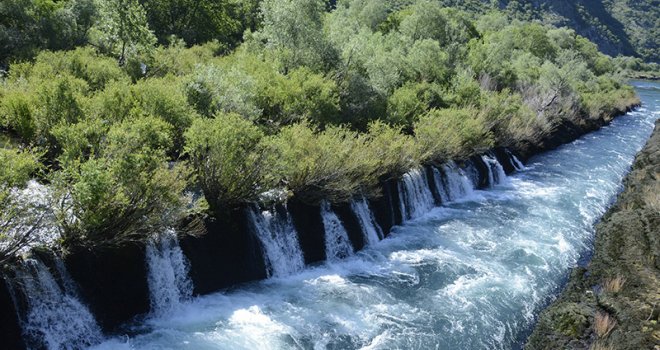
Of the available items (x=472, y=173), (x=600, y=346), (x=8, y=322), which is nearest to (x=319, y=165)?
(x=600, y=346)

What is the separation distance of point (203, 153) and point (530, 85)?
5548cm

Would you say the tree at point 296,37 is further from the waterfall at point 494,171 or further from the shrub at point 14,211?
the shrub at point 14,211

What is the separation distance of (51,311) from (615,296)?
2186 cm

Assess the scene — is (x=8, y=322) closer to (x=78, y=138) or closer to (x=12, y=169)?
(x=12, y=169)

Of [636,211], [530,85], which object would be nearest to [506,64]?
[530,85]

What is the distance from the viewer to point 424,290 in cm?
2436

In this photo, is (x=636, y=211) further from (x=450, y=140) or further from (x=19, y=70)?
(x=19, y=70)

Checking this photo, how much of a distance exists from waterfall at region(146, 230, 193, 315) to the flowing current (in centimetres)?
55

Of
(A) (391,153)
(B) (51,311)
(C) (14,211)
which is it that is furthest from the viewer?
(A) (391,153)

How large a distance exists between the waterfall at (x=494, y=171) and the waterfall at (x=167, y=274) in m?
30.0

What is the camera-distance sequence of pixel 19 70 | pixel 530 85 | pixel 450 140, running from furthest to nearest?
pixel 530 85, pixel 450 140, pixel 19 70

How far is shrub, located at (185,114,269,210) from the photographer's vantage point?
69.2 feet

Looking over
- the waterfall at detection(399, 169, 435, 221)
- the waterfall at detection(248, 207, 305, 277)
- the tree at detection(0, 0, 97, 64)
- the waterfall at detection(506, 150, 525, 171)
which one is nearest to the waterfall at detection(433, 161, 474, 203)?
the waterfall at detection(399, 169, 435, 221)

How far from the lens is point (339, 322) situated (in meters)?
20.8
